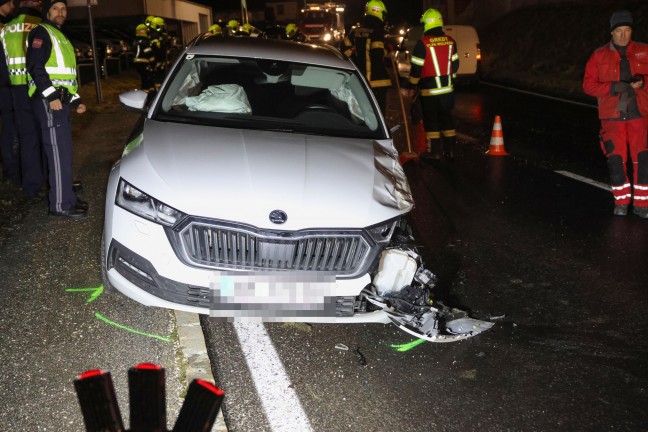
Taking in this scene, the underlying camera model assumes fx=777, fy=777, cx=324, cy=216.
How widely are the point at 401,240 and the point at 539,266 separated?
2.06 meters

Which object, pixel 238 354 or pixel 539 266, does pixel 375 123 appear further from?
pixel 238 354

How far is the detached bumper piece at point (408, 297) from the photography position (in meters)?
4.26

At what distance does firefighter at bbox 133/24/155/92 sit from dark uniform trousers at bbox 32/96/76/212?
389 inches

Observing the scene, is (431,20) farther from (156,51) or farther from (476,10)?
(476,10)

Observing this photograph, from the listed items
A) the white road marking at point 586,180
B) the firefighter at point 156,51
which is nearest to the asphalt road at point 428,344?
the white road marking at point 586,180

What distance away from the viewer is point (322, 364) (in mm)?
4316

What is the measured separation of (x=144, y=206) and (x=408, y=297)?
1556mm

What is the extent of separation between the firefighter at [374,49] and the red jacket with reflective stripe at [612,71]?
465 centimetres

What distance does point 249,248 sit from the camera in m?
4.16

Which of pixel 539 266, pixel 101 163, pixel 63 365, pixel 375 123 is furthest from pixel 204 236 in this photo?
pixel 101 163

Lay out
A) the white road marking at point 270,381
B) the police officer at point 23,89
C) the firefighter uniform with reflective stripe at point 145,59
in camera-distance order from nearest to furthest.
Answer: the white road marking at point 270,381 < the police officer at point 23,89 < the firefighter uniform with reflective stripe at point 145,59

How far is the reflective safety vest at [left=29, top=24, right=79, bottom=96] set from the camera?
661cm

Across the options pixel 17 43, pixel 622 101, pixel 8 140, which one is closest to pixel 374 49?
pixel 622 101

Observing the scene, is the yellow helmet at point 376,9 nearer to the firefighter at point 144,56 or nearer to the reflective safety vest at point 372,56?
the reflective safety vest at point 372,56
